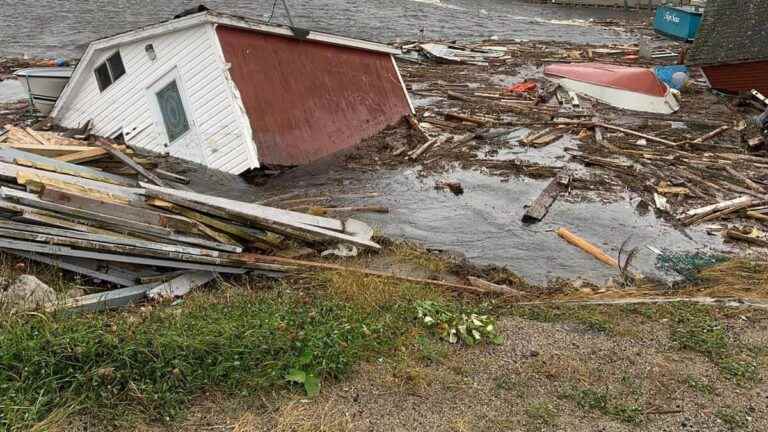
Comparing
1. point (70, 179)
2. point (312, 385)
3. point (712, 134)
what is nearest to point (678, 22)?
point (712, 134)

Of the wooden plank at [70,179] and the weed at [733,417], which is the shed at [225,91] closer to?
the wooden plank at [70,179]

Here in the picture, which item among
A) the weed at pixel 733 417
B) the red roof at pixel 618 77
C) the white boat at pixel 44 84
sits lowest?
the red roof at pixel 618 77

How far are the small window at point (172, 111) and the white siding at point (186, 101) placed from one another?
0.16 metres

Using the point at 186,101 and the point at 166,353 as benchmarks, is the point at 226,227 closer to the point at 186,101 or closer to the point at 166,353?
the point at 166,353

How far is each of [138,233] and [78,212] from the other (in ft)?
2.85

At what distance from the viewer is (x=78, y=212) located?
26.6 feet

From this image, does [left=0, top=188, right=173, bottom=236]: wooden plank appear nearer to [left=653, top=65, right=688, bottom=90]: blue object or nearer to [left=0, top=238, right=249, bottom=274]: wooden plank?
[left=0, top=238, right=249, bottom=274]: wooden plank

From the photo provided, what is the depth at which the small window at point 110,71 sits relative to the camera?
14695mm

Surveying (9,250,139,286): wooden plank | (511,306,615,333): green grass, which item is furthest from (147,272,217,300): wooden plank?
(511,306,615,333): green grass

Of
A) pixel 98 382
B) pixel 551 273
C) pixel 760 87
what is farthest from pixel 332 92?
pixel 760 87

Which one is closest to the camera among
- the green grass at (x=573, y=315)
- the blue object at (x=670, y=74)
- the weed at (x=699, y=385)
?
the weed at (x=699, y=385)

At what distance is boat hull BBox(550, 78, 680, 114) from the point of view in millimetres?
21453

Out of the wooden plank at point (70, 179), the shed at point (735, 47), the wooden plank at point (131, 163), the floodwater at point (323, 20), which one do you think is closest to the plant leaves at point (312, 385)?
the wooden plank at point (70, 179)

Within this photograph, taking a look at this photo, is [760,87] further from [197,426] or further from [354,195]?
[197,426]
